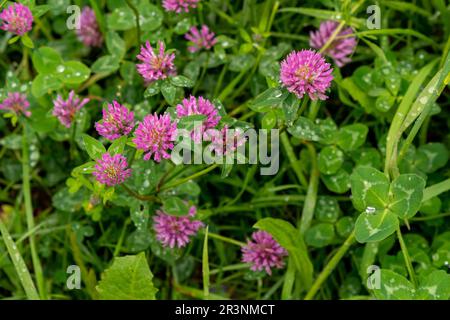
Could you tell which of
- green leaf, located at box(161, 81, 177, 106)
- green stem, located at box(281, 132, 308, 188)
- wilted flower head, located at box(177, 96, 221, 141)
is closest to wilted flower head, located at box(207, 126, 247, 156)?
wilted flower head, located at box(177, 96, 221, 141)

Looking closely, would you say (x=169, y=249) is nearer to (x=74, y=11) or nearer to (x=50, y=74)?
(x=50, y=74)

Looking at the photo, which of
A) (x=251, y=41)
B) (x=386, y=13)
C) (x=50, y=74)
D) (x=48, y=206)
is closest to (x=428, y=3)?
(x=386, y=13)

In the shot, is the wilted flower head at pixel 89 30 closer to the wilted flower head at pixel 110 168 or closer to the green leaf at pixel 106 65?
the green leaf at pixel 106 65

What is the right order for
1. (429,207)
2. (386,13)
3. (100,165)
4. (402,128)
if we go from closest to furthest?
(100,165)
(402,128)
(429,207)
(386,13)

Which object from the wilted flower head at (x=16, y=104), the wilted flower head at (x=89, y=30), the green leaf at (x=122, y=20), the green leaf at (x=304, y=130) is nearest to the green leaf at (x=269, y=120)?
the green leaf at (x=304, y=130)

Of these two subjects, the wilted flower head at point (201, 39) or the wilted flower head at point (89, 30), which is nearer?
the wilted flower head at point (201, 39)

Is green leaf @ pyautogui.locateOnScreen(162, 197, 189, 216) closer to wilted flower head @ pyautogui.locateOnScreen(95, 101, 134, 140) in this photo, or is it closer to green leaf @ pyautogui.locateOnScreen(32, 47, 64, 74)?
wilted flower head @ pyautogui.locateOnScreen(95, 101, 134, 140)

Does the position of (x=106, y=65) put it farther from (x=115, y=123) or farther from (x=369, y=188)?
(x=369, y=188)
